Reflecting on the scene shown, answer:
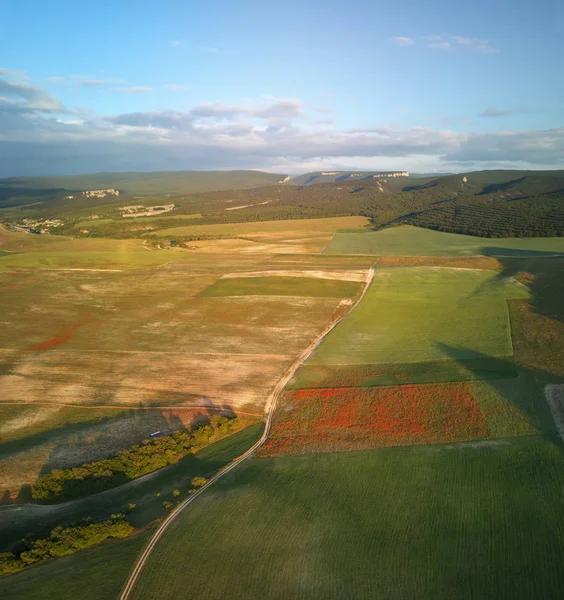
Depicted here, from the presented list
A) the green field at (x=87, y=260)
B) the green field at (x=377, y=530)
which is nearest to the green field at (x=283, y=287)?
the green field at (x=87, y=260)

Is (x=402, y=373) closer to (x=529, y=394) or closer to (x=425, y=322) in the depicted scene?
(x=529, y=394)

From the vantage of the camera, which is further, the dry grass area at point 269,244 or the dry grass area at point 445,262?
the dry grass area at point 269,244

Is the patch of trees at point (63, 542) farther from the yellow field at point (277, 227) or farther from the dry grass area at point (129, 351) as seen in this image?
the yellow field at point (277, 227)

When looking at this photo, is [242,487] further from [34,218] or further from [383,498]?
[34,218]

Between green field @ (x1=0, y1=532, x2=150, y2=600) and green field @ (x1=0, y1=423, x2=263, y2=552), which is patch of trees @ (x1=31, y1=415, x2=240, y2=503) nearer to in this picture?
green field @ (x1=0, y1=423, x2=263, y2=552)

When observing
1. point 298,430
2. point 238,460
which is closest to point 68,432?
point 238,460
